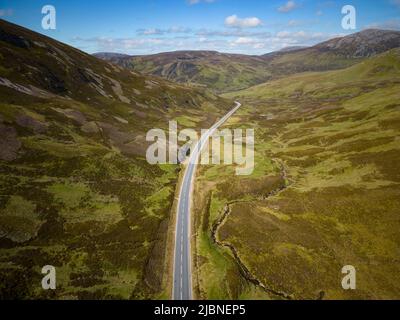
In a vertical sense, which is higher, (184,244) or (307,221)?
(307,221)

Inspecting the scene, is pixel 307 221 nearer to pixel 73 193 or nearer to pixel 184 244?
pixel 184 244

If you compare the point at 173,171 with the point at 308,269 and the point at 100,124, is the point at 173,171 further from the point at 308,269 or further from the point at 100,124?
the point at 308,269

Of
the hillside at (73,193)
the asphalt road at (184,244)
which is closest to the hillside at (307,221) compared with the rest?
the asphalt road at (184,244)

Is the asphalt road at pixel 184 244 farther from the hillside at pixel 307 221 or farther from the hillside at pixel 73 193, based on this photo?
the hillside at pixel 73 193

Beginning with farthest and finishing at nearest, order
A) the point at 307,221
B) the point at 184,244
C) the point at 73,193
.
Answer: the point at 73,193 < the point at 307,221 < the point at 184,244

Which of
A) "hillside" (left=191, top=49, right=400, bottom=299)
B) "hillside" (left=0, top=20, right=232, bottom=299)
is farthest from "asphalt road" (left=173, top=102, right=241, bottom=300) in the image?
"hillside" (left=0, top=20, right=232, bottom=299)

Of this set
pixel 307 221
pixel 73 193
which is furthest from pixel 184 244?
pixel 73 193
